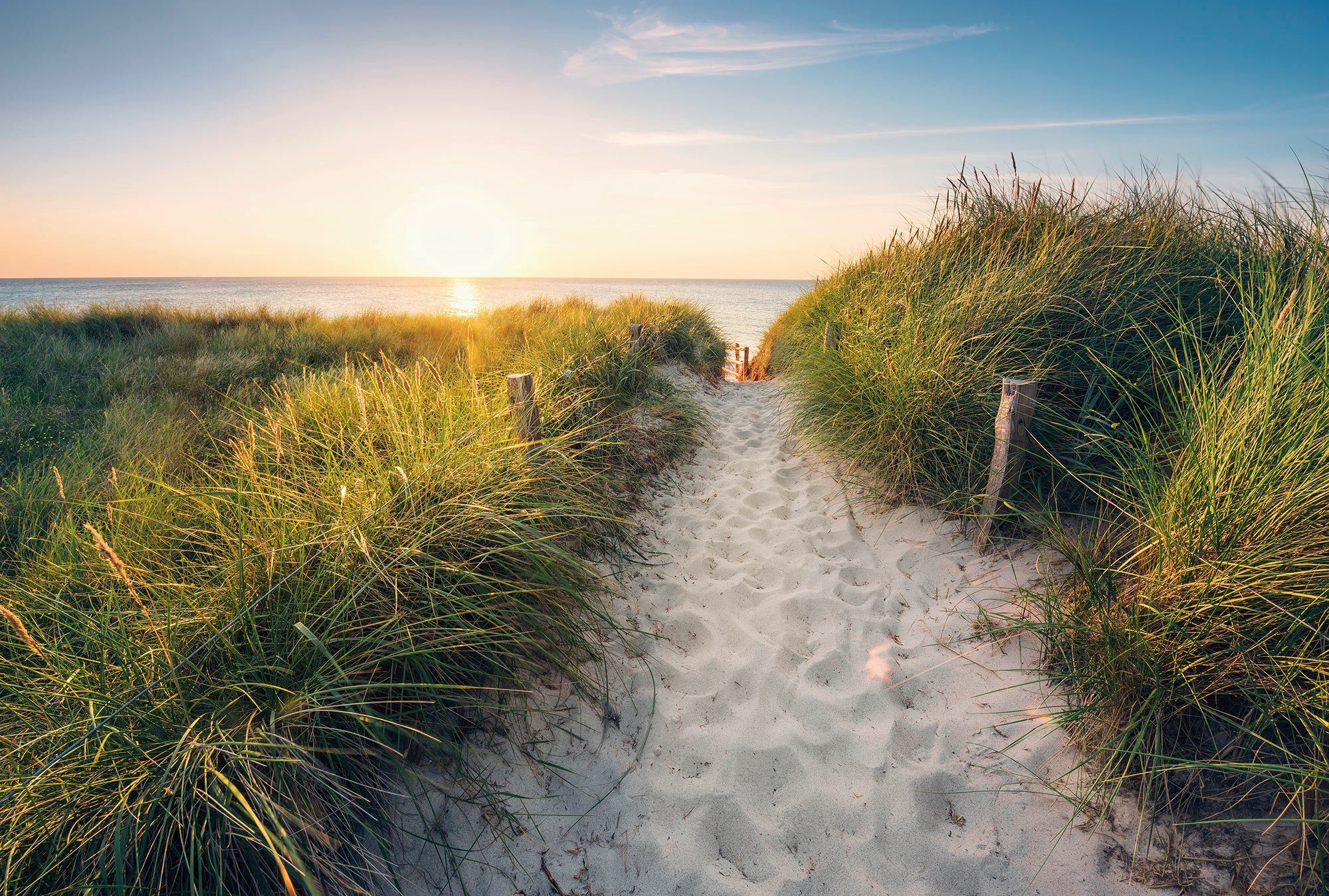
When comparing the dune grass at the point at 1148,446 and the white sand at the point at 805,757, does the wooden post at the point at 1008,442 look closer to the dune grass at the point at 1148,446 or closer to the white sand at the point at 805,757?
the dune grass at the point at 1148,446

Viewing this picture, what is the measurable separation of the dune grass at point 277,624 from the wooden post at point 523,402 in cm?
18

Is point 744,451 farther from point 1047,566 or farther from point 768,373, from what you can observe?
point 768,373

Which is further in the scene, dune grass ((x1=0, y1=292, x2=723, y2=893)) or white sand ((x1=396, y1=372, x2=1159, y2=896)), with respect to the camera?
white sand ((x1=396, y1=372, x2=1159, y2=896))

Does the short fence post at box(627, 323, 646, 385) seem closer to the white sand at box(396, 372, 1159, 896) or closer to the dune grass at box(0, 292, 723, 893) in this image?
the dune grass at box(0, 292, 723, 893)

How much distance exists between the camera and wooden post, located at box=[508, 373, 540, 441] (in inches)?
135

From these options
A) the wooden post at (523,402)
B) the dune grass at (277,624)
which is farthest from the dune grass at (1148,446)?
the wooden post at (523,402)

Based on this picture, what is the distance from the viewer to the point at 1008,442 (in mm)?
3105

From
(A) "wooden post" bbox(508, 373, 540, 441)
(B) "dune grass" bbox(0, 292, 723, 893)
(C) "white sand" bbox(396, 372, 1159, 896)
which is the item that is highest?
(A) "wooden post" bbox(508, 373, 540, 441)

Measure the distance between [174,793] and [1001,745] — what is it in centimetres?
290

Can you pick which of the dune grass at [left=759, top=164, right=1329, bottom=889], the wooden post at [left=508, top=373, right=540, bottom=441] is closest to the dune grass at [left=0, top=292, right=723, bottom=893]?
the wooden post at [left=508, top=373, right=540, bottom=441]

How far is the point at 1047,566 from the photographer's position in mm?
2838

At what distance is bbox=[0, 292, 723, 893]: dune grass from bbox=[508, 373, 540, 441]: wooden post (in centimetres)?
18

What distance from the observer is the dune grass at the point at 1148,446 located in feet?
5.82

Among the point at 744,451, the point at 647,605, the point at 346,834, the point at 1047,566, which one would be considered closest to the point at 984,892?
the point at 1047,566
